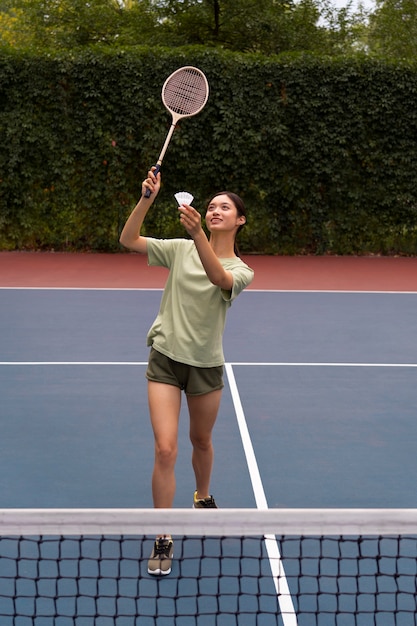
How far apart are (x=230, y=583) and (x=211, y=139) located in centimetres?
1326

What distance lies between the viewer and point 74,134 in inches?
657

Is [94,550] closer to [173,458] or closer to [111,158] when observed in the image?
[173,458]

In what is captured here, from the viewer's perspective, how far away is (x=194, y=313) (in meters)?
4.48

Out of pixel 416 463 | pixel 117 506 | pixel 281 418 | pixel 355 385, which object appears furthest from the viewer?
pixel 355 385

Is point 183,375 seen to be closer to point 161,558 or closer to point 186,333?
point 186,333

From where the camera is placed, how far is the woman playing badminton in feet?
14.3

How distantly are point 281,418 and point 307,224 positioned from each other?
1082 cm

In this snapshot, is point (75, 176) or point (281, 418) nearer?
point (281, 418)

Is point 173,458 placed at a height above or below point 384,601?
above

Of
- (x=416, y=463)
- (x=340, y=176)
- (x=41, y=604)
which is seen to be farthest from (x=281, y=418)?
(x=340, y=176)

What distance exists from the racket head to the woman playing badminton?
1331 mm

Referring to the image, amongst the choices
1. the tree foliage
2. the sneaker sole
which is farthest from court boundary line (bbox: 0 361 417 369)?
the tree foliage

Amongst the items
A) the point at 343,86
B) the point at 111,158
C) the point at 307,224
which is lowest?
the point at 307,224

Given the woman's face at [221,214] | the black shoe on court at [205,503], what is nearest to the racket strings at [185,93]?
the woman's face at [221,214]
